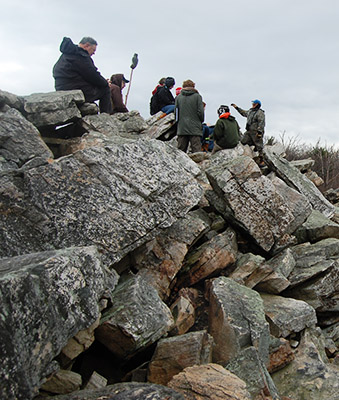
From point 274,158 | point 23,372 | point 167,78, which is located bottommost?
point 23,372

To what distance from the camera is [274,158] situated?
43.4ft

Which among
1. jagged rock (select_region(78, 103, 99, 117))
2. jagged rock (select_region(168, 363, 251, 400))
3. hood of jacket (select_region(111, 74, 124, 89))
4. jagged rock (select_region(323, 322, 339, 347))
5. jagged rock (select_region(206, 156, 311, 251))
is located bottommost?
jagged rock (select_region(323, 322, 339, 347))

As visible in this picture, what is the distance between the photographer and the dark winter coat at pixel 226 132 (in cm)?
1397

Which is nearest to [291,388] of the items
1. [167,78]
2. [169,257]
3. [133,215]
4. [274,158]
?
[169,257]

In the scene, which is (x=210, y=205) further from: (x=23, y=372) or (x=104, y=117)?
(x=23, y=372)

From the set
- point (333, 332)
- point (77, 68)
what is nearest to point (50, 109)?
point (77, 68)

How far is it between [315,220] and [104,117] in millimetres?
6639

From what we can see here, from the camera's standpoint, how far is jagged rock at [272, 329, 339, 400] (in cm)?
650

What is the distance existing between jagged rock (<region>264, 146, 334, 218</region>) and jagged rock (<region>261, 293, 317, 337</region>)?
5268 mm

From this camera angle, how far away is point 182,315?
6730 millimetres

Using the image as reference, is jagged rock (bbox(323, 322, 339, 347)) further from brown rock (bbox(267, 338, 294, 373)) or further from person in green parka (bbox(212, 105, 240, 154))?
person in green parka (bbox(212, 105, 240, 154))

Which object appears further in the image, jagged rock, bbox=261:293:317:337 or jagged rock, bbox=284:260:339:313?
jagged rock, bbox=284:260:339:313

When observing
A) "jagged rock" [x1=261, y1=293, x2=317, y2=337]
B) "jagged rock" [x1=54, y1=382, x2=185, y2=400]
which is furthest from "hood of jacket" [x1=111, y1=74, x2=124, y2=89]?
"jagged rock" [x1=54, y1=382, x2=185, y2=400]

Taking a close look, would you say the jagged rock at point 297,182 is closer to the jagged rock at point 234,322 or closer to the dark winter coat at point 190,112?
the dark winter coat at point 190,112
